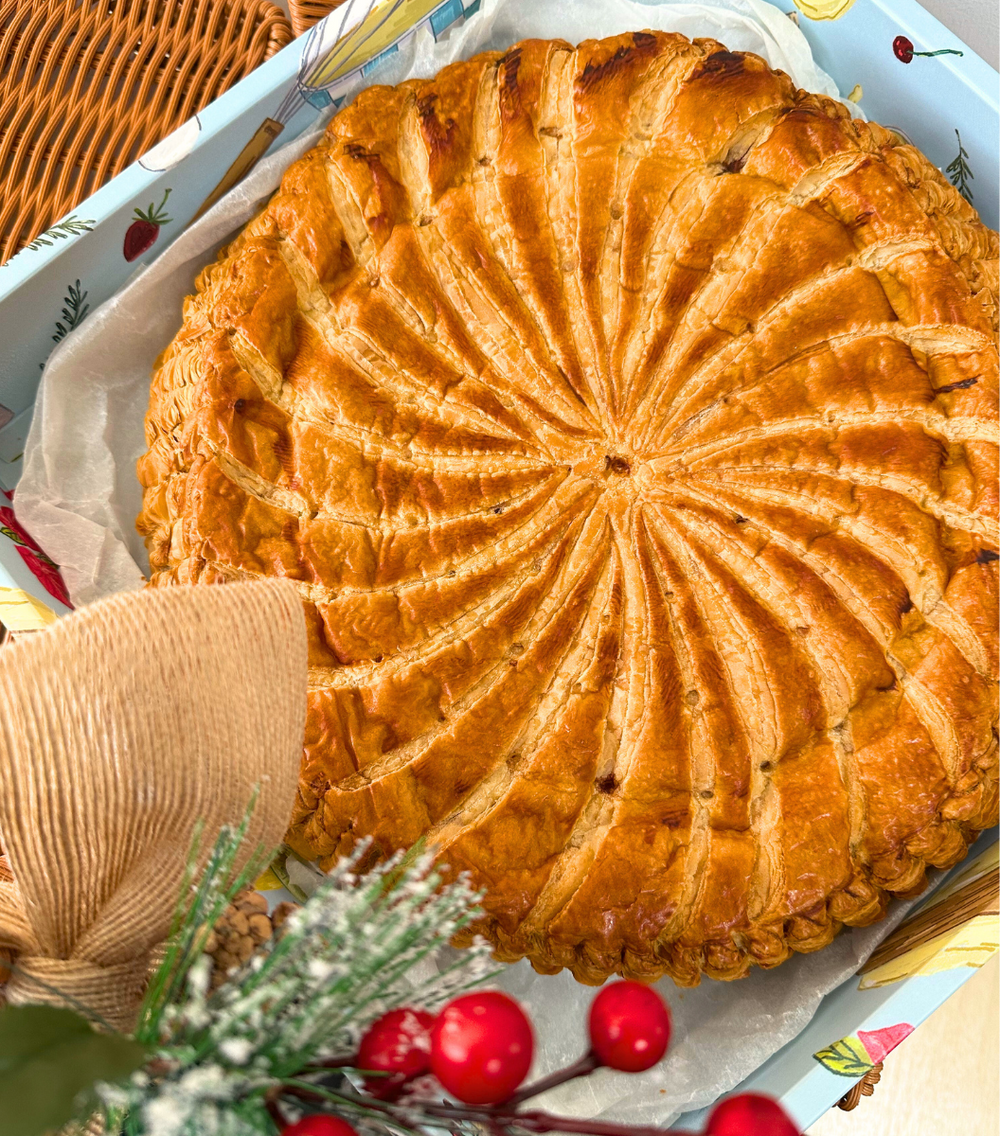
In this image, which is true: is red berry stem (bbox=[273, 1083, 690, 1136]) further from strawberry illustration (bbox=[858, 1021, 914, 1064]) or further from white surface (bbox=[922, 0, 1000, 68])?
white surface (bbox=[922, 0, 1000, 68])

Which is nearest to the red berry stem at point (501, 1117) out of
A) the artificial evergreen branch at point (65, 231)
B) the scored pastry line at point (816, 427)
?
the scored pastry line at point (816, 427)

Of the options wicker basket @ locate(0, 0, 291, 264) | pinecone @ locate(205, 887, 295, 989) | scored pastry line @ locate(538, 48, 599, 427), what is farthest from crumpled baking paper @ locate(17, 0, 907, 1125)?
pinecone @ locate(205, 887, 295, 989)

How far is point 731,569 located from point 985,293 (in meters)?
0.65

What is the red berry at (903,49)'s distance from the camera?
5.92 feet

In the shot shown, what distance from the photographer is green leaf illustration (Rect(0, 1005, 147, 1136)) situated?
69cm

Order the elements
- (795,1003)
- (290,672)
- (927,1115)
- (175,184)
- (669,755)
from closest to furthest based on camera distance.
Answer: (290,672), (669,755), (795,1003), (175,184), (927,1115)

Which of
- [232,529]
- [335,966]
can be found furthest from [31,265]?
[335,966]

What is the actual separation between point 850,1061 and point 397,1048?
892 mm

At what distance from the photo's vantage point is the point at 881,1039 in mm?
1432

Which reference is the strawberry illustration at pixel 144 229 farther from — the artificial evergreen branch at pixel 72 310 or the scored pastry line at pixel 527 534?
the scored pastry line at pixel 527 534

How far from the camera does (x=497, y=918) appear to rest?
150 centimetres

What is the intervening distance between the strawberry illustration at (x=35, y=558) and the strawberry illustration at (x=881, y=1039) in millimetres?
1457

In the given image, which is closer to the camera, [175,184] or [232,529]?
[232,529]

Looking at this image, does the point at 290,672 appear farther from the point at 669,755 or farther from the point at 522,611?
the point at 669,755
